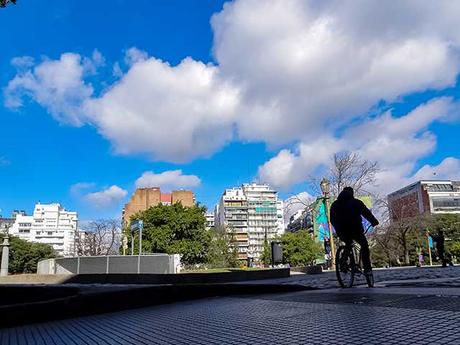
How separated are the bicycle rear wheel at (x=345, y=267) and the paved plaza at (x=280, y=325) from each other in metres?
1.68

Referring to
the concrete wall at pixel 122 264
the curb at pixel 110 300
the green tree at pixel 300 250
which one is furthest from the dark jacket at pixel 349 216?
the green tree at pixel 300 250

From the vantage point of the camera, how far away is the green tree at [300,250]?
6475cm

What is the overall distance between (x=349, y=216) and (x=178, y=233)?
4207 centimetres

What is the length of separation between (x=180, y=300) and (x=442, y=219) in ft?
206

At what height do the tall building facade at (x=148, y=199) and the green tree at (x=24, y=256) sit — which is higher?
the tall building facade at (x=148, y=199)

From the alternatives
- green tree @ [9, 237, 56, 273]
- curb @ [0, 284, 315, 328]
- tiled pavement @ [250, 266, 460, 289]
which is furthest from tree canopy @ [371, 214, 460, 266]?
green tree @ [9, 237, 56, 273]

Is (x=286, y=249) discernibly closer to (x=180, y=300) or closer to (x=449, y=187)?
(x=180, y=300)

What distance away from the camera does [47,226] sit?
15775 centimetres

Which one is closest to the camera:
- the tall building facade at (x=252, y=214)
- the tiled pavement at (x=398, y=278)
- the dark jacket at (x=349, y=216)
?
the dark jacket at (x=349, y=216)

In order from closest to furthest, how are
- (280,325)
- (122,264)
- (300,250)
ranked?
(280,325), (122,264), (300,250)

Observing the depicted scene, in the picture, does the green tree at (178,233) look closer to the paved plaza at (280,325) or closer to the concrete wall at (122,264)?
the concrete wall at (122,264)

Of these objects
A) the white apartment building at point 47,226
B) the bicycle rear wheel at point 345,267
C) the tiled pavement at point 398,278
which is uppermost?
the white apartment building at point 47,226

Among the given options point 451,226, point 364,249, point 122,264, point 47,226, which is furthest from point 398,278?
point 47,226

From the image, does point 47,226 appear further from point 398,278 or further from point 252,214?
point 398,278
